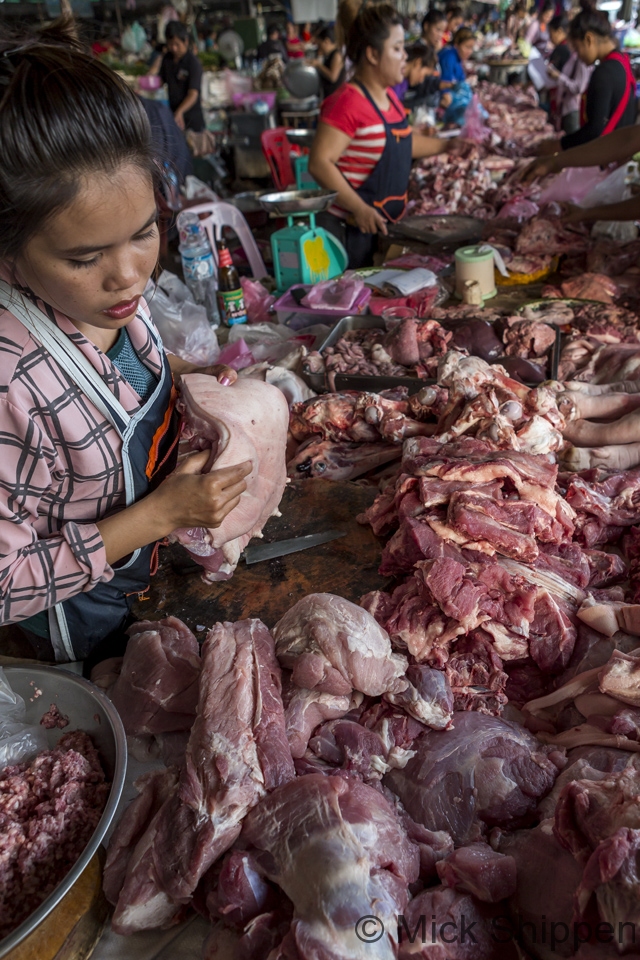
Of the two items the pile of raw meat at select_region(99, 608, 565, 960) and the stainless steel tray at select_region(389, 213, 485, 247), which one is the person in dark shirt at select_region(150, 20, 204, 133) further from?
the pile of raw meat at select_region(99, 608, 565, 960)

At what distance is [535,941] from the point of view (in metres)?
1.33

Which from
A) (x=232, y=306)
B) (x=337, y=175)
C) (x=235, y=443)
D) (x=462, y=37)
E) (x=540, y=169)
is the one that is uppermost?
(x=462, y=37)

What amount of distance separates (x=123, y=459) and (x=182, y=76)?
393 inches

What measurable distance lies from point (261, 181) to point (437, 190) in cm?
510

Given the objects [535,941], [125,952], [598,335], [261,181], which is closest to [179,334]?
[598,335]

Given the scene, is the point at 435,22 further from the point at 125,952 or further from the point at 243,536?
the point at 125,952

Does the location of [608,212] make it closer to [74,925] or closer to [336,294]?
[336,294]

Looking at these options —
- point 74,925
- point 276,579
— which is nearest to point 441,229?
point 276,579

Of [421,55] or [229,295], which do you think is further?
[421,55]

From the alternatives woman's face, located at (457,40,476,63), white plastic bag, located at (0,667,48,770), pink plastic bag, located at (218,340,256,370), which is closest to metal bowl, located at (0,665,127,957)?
white plastic bag, located at (0,667,48,770)

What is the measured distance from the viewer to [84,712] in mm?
1720

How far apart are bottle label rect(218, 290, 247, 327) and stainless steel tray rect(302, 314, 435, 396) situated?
0.95m

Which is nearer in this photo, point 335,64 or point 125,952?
point 125,952

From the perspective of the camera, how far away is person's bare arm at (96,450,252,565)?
1821 mm
